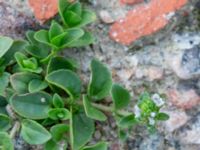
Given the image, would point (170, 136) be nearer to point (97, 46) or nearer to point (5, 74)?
point (97, 46)

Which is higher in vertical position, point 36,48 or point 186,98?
point 36,48

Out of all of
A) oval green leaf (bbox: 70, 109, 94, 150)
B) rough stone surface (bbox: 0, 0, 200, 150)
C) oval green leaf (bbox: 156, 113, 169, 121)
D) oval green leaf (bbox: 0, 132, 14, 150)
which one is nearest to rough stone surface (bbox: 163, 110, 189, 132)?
rough stone surface (bbox: 0, 0, 200, 150)

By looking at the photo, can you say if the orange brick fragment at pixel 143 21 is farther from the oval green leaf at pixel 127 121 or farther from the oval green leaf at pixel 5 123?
A: the oval green leaf at pixel 5 123

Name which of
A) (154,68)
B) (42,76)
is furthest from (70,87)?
(154,68)

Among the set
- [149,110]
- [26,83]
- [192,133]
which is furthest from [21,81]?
[192,133]

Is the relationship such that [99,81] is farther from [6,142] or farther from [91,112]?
[6,142]

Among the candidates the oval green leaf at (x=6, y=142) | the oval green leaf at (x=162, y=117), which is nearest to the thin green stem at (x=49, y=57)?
the oval green leaf at (x=6, y=142)

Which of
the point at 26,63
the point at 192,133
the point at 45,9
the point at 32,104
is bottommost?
the point at 192,133
